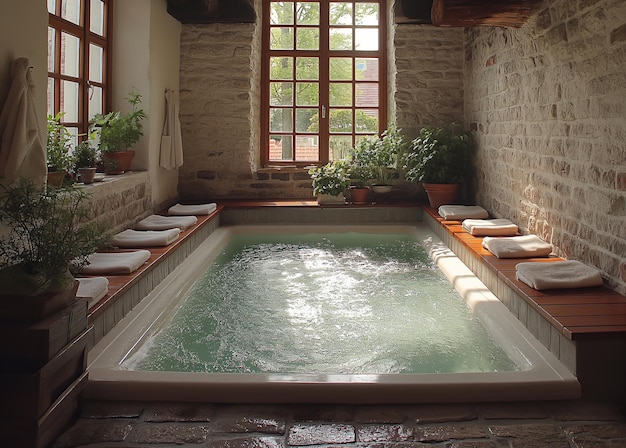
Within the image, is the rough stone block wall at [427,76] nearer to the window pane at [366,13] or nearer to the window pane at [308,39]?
the window pane at [366,13]

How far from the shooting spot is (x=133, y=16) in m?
6.67

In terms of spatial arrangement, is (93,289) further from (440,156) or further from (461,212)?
(440,156)

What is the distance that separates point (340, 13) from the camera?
8.64 metres

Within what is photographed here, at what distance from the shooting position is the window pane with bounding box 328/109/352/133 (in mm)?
8719

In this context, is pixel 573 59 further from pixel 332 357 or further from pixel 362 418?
pixel 362 418

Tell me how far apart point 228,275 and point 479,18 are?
293cm

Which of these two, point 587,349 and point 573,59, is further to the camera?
point 573,59

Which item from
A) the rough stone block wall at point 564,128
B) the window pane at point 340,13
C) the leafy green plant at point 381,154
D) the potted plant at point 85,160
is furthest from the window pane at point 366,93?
the potted plant at point 85,160

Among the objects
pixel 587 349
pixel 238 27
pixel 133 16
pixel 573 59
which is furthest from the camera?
pixel 238 27

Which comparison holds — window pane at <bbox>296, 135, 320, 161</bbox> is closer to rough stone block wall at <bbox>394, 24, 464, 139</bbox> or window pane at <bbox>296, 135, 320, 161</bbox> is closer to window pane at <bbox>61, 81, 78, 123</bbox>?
rough stone block wall at <bbox>394, 24, 464, 139</bbox>

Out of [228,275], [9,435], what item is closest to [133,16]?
[228,275]

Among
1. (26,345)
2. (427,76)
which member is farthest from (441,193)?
(26,345)

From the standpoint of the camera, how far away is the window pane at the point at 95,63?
633cm

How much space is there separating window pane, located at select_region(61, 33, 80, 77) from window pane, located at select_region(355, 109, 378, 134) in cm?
386
